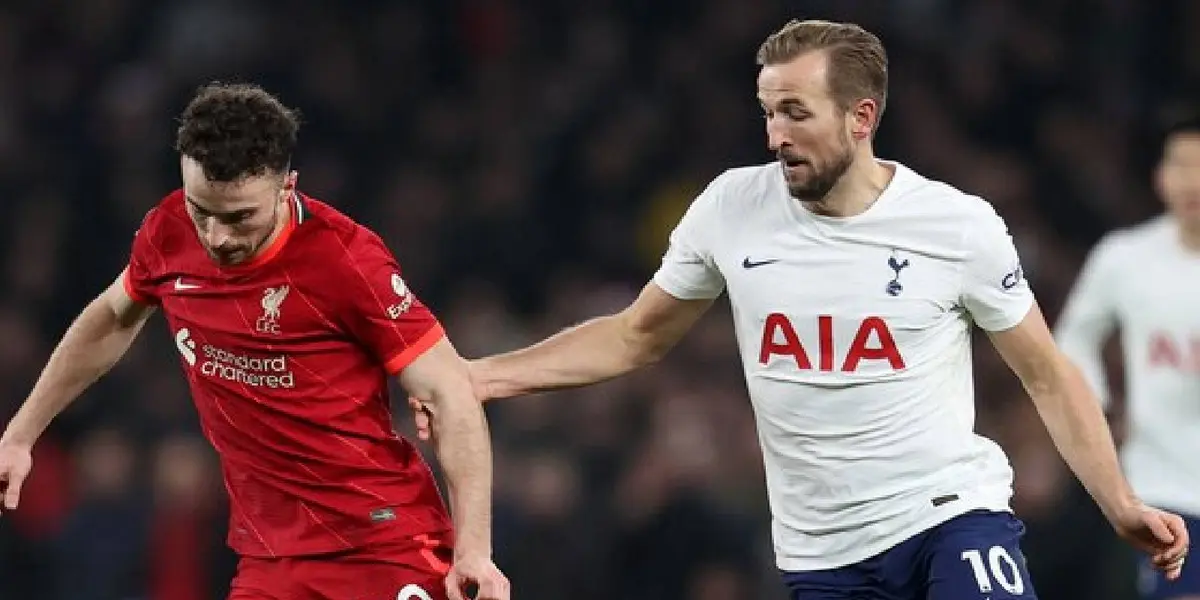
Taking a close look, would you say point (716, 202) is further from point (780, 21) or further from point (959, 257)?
point (780, 21)

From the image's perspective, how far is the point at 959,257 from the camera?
5473 millimetres

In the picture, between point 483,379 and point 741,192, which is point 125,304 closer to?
point 483,379

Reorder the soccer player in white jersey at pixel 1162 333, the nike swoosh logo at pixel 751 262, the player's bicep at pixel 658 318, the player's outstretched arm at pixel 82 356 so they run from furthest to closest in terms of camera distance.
Result: the soccer player in white jersey at pixel 1162 333
the player's bicep at pixel 658 318
the player's outstretched arm at pixel 82 356
the nike swoosh logo at pixel 751 262

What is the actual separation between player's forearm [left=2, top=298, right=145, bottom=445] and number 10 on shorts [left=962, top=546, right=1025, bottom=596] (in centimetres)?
211

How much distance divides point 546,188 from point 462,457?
7.49 m

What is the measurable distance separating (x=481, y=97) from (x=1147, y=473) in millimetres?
6658

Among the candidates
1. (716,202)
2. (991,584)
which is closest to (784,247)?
(716,202)

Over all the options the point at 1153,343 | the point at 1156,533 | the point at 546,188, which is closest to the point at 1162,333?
the point at 1153,343

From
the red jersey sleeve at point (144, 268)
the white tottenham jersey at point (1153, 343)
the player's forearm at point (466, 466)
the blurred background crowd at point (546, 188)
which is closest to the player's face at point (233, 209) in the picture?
the red jersey sleeve at point (144, 268)

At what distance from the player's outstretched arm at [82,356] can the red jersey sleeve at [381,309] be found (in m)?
0.70

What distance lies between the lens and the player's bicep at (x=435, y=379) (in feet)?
17.8

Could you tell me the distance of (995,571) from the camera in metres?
5.40

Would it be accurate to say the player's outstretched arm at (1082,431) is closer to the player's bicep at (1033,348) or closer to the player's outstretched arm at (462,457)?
the player's bicep at (1033,348)

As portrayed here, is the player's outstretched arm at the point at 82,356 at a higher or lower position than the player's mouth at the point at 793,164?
lower
